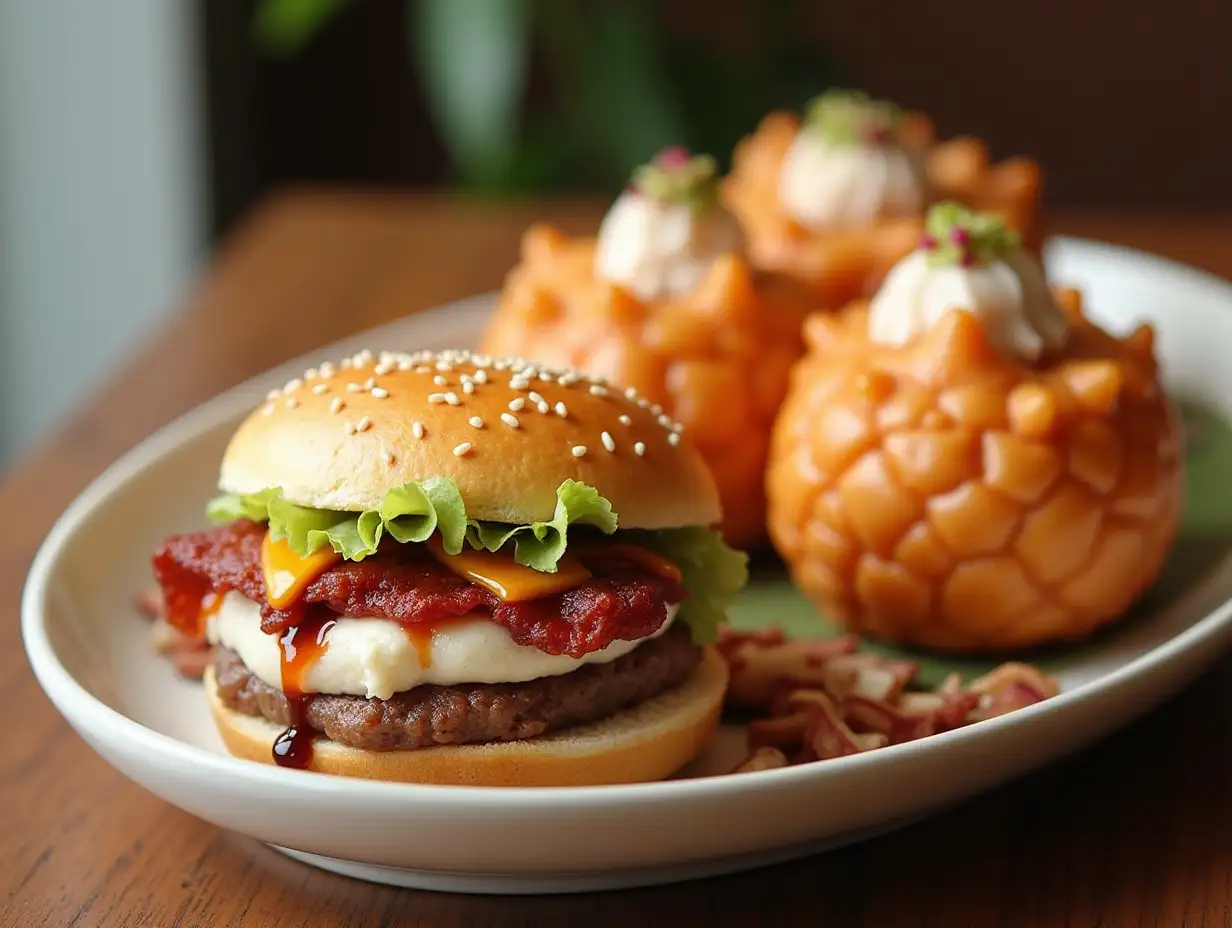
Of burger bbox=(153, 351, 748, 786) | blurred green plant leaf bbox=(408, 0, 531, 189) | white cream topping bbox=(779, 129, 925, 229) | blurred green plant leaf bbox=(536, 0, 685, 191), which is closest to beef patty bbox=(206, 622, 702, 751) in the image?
burger bbox=(153, 351, 748, 786)

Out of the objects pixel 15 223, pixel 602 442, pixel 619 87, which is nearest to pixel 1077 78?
pixel 619 87

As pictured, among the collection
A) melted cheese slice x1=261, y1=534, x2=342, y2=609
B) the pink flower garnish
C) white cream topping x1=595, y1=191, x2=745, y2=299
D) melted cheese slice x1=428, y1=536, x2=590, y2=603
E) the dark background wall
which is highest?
the pink flower garnish

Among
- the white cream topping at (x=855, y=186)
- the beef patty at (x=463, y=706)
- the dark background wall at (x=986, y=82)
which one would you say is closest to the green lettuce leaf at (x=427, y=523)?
the beef patty at (x=463, y=706)

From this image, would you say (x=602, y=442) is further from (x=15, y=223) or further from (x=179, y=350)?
(x=15, y=223)

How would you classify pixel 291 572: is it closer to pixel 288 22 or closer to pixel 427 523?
pixel 427 523

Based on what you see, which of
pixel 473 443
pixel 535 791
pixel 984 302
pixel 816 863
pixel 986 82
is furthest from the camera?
pixel 986 82

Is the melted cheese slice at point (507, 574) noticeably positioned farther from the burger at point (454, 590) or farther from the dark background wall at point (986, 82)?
the dark background wall at point (986, 82)

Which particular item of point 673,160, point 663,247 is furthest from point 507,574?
point 673,160

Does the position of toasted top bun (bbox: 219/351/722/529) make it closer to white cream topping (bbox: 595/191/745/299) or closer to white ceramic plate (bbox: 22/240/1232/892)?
white ceramic plate (bbox: 22/240/1232/892)

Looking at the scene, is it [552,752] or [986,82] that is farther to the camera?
[986,82]
